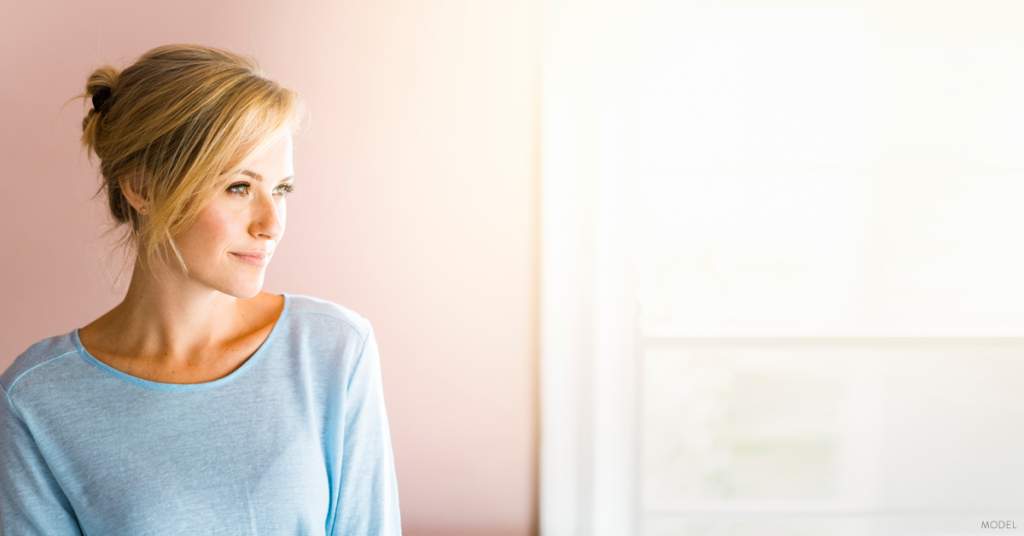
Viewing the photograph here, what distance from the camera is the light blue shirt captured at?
0.83 m

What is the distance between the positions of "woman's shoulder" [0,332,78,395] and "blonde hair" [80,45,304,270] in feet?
0.64

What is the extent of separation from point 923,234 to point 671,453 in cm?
67

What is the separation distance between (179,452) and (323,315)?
29cm

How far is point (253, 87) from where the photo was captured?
2.71 ft

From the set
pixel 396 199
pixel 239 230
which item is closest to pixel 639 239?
pixel 396 199

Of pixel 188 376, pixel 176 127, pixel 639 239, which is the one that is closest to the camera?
pixel 176 127

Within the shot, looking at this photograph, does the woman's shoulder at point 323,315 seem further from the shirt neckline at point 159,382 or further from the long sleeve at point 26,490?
the long sleeve at point 26,490

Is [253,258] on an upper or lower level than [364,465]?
upper

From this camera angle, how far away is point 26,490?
0.83 m

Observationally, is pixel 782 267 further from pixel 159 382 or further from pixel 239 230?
pixel 159 382

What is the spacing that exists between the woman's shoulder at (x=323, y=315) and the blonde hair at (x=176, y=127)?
0.20 metres

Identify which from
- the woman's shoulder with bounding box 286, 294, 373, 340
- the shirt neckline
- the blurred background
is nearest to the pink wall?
the blurred background

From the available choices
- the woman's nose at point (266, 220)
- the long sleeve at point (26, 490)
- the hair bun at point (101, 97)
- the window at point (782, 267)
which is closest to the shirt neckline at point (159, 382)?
the long sleeve at point (26, 490)

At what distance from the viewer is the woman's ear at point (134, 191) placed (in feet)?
2.68
